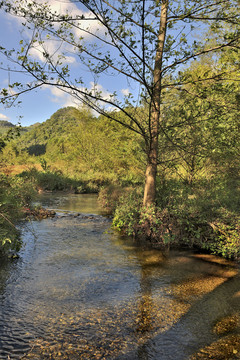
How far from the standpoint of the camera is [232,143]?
10242 mm

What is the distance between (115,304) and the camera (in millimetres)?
5340

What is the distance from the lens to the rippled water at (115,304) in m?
4.02

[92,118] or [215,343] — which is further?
[92,118]

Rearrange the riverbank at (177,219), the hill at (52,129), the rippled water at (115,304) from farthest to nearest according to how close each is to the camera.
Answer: the riverbank at (177,219)
the hill at (52,129)
the rippled water at (115,304)

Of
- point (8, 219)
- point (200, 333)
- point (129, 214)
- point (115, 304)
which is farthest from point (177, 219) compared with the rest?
point (8, 219)

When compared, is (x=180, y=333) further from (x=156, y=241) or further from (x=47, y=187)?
(x=47, y=187)

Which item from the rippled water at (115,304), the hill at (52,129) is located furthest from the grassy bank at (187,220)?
the hill at (52,129)

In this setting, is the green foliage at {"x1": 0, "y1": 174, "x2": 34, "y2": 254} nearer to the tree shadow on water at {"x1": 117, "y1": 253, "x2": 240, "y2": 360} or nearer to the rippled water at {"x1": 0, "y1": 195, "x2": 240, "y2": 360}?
the rippled water at {"x1": 0, "y1": 195, "x2": 240, "y2": 360}

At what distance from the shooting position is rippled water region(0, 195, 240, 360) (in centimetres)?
402

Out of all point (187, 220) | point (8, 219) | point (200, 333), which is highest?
point (8, 219)

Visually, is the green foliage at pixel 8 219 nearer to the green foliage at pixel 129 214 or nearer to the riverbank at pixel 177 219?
the riverbank at pixel 177 219

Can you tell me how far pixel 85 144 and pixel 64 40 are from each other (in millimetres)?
27412

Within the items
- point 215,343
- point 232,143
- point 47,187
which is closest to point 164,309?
point 215,343

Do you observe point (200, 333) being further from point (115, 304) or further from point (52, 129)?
point (52, 129)
